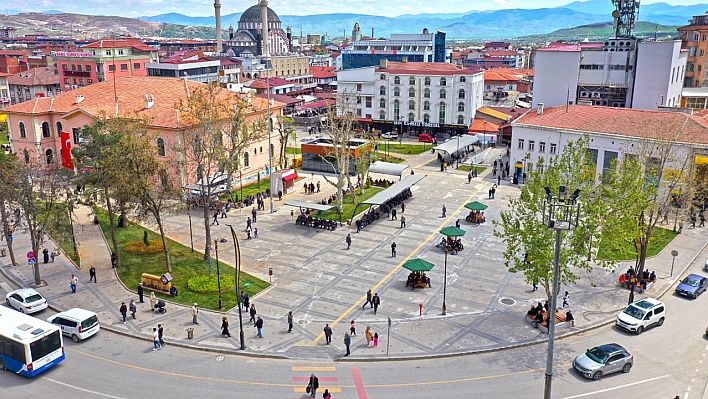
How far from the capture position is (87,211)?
5359 cm

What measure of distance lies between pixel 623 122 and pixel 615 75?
916 inches

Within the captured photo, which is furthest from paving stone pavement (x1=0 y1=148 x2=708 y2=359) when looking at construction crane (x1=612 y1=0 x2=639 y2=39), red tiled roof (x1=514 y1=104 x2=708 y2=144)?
construction crane (x1=612 y1=0 x2=639 y2=39)

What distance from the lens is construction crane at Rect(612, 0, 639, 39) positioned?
78688 millimetres

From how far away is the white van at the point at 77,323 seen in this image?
1173 inches

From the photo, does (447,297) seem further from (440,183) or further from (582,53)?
(582,53)

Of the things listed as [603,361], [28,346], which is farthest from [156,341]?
[603,361]

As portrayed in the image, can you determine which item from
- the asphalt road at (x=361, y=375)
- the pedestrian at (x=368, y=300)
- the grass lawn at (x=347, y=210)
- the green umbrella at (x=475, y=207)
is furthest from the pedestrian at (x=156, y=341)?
the green umbrella at (x=475, y=207)

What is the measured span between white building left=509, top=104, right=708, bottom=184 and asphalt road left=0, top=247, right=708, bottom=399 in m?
23.3

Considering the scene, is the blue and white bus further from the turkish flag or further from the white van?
the turkish flag

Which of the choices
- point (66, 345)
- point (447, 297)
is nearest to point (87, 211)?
point (66, 345)

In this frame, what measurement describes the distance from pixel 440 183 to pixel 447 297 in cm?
3045

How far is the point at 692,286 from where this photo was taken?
117ft

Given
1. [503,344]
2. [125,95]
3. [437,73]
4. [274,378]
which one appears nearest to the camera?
[274,378]

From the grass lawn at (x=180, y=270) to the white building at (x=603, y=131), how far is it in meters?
27.5
